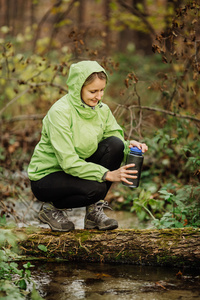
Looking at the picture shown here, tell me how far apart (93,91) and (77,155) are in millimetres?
517

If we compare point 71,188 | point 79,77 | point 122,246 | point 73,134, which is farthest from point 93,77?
point 122,246

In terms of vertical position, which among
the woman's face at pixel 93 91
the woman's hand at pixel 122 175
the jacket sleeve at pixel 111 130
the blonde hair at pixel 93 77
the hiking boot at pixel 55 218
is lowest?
the hiking boot at pixel 55 218

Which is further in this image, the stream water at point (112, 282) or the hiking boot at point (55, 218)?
the hiking boot at point (55, 218)

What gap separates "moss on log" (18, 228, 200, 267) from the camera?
122 inches

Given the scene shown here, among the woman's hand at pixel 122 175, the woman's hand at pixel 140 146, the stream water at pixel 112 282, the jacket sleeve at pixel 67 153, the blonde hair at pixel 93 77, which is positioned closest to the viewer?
the stream water at pixel 112 282

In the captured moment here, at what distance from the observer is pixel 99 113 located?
3486 millimetres

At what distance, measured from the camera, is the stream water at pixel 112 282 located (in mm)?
2623

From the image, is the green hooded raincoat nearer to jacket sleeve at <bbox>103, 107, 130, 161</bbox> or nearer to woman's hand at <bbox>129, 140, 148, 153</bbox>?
jacket sleeve at <bbox>103, 107, 130, 161</bbox>

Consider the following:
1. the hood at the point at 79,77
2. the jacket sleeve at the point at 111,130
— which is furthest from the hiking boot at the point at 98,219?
the hood at the point at 79,77

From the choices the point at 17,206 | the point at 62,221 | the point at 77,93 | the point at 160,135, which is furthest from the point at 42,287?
the point at 17,206

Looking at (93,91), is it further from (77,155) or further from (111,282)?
(111,282)

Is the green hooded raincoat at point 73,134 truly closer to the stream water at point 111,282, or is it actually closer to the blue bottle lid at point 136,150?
the blue bottle lid at point 136,150

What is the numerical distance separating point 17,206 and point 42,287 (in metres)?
2.64

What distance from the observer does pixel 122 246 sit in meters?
3.17
